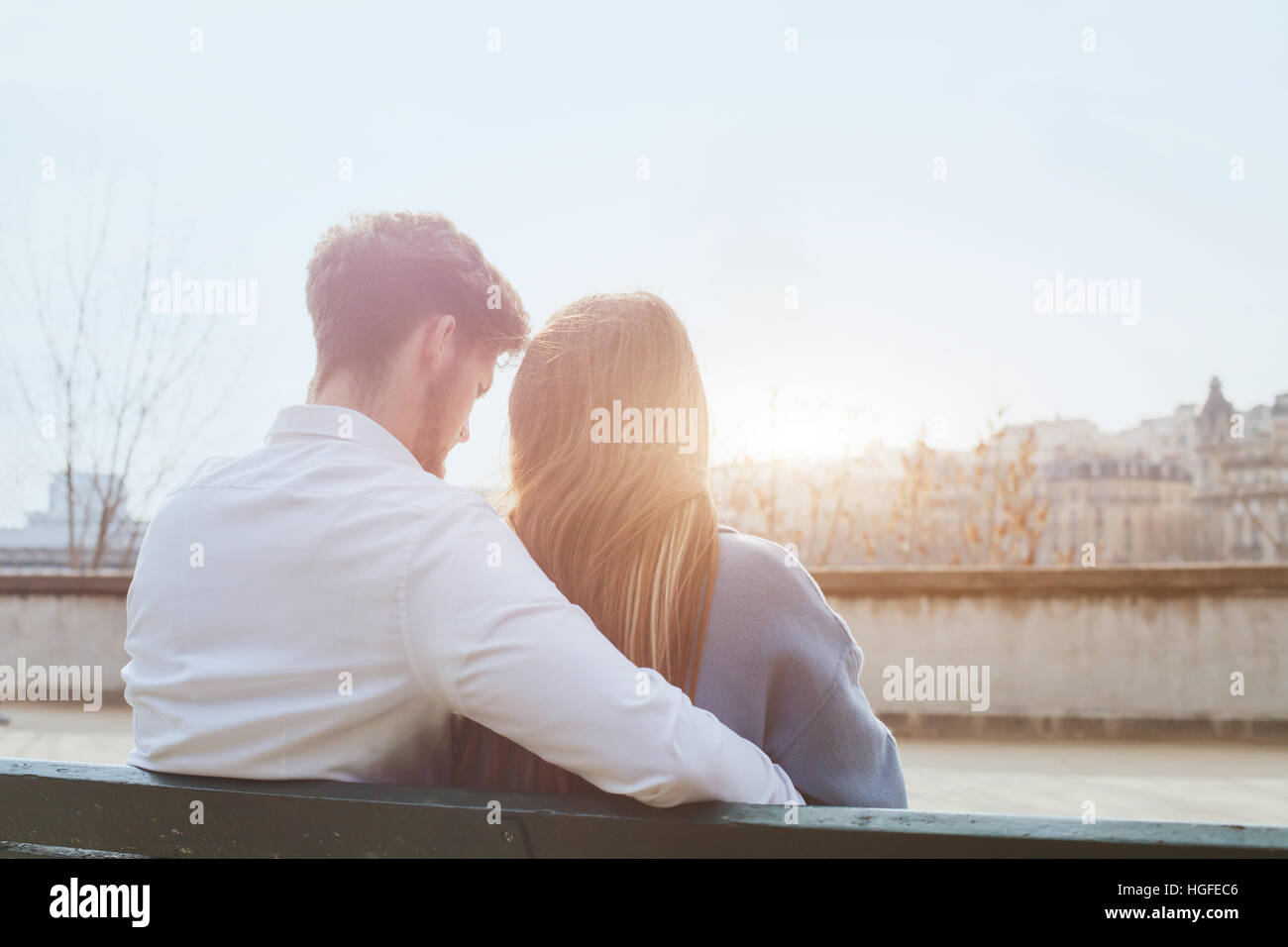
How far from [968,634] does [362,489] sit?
650 centimetres

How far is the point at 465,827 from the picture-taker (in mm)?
958

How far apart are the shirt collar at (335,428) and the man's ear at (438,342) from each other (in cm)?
20

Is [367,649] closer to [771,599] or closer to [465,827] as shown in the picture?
[465,827]

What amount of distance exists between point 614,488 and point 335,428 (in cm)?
39

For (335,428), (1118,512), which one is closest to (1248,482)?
(1118,512)

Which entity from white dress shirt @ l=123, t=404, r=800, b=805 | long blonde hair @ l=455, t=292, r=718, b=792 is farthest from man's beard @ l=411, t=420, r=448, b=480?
white dress shirt @ l=123, t=404, r=800, b=805

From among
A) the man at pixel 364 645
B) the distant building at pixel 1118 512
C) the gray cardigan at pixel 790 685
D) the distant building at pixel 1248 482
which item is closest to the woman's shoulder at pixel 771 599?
the gray cardigan at pixel 790 685

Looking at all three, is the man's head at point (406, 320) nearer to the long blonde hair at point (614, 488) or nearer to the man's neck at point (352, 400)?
the man's neck at point (352, 400)

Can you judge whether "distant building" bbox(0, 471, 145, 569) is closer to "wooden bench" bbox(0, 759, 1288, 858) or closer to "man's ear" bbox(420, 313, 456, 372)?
"man's ear" bbox(420, 313, 456, 372)

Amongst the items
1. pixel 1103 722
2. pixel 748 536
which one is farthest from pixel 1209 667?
pixel 748 536

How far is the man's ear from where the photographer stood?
1572 millimetres

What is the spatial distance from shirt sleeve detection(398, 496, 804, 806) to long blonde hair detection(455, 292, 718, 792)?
0.26 meters

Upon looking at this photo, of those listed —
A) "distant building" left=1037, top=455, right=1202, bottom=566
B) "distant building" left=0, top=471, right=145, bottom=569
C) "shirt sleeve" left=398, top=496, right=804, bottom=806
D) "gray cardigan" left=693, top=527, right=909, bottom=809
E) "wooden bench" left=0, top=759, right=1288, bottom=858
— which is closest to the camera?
"wooden bench" left=0, top=759, right=1288, bottom=858
